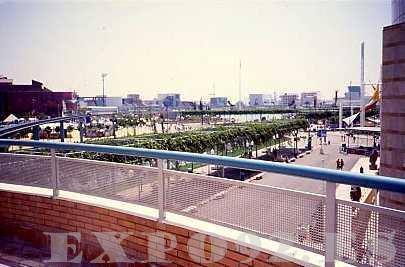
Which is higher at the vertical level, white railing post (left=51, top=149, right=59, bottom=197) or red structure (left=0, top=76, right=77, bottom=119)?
red structure (left=0, top=76, right=77, bottom=119)

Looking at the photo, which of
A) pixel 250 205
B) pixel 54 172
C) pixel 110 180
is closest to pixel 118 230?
pixel 110 180

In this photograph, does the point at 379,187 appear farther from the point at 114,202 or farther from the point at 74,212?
the point at 74,212

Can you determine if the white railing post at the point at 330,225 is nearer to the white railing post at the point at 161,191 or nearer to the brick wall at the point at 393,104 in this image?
the white railing post at the point at 161,191

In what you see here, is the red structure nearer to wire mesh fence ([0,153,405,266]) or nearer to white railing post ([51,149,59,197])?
white railing post ([51,149,59,197])

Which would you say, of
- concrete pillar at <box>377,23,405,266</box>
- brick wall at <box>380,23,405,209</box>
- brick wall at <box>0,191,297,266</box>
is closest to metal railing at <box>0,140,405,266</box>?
brick wall at <box>0,191,297,266</box>

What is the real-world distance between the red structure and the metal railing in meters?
68.9

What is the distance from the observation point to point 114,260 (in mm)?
3459

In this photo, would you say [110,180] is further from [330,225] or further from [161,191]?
[330,225]

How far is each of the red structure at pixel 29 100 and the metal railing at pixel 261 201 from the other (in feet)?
226

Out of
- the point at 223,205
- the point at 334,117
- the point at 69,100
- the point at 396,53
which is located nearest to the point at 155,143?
the point at 396,53

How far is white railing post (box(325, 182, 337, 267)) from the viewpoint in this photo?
231 cm

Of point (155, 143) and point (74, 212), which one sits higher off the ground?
point (74, 212)

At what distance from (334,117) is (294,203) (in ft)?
345

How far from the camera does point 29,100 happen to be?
70.9 m
